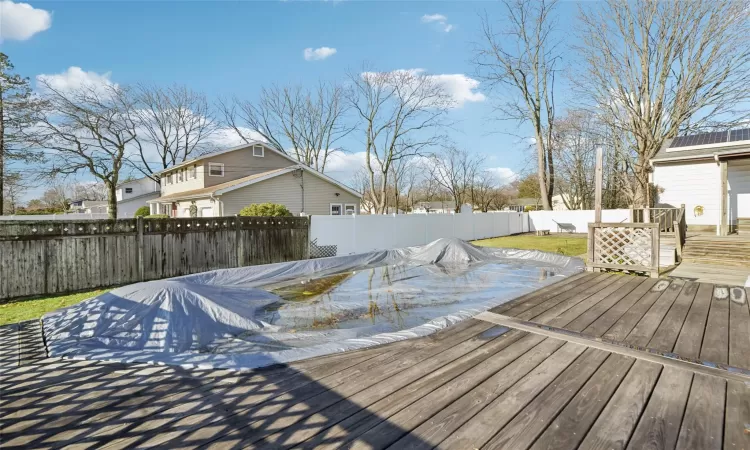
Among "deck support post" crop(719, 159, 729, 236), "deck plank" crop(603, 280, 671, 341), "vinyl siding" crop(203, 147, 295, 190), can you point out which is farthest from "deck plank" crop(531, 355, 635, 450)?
"vinyl siding" crop(203, 147, 295, 190)

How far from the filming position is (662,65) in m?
A: 14.4

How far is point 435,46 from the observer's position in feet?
44.8

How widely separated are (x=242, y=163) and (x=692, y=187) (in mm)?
18828

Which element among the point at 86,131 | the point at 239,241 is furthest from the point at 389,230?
the point at 86,131

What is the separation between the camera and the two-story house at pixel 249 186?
14484 mm

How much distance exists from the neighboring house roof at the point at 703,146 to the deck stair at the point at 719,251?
3374mm

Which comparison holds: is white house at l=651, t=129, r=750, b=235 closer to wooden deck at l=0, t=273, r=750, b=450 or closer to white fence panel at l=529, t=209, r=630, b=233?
white fence panel at l=529, t=209, r=630, b=233

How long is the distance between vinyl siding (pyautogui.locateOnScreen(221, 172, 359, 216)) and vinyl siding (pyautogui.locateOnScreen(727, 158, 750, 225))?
47.4 feet

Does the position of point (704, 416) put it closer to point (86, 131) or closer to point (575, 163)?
point (86, 131)

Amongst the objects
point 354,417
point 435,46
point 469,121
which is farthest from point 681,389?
point 469,121

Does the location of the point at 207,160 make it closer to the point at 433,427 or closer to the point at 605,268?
the point at 605,268

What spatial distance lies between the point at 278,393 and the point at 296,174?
49.1 feet

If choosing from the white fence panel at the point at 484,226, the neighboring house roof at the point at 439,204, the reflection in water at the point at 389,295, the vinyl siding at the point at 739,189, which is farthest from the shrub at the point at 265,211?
the neighboring house roof at the point at 439,204

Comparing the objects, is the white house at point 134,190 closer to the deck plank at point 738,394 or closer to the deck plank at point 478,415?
the deck plank at point 478,415
